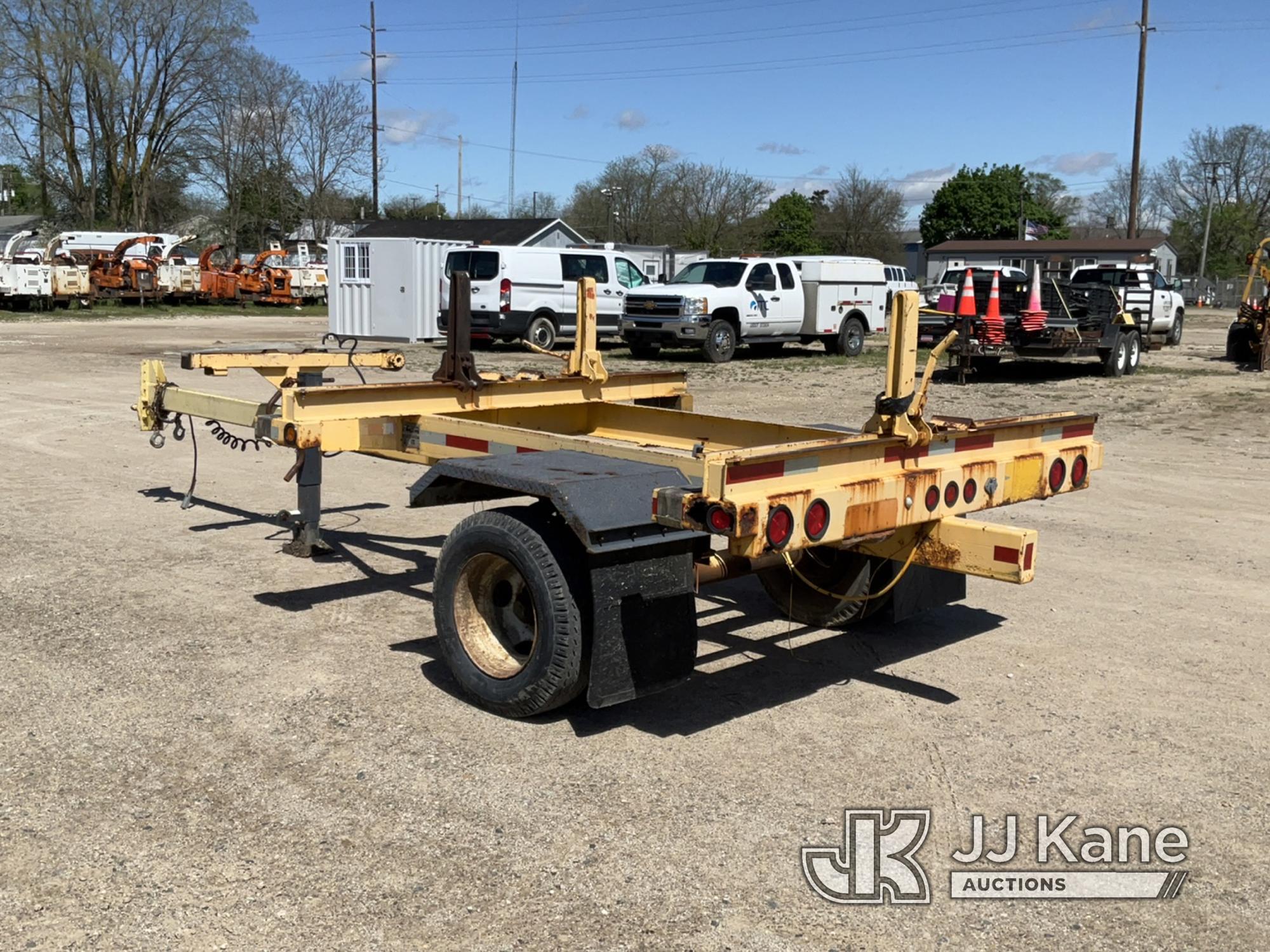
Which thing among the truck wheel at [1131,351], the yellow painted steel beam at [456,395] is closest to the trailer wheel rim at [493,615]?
the yellow painted steel beam at [456,395]

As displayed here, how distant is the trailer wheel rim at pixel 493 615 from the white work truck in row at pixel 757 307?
58.9 feet

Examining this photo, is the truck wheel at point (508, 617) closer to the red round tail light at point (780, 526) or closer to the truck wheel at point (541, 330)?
the red round tail light at point (780, 526)

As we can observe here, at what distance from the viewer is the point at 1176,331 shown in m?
30.4

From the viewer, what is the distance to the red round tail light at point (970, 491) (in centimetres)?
496

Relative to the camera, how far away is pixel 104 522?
826cm

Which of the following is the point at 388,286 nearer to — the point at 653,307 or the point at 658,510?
the point at 653,307

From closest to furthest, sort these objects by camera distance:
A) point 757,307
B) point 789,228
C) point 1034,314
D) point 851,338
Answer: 1. point 1034,314
2. point 757,307
3. point 851,338
4. point 789,228

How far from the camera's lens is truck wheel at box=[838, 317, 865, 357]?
25.1 m

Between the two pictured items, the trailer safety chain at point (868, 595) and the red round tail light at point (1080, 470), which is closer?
the trailer safety chain at point (868, 595)

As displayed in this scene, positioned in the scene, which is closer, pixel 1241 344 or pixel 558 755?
pixel 558 755

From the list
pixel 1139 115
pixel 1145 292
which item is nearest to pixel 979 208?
pixel 1139 115

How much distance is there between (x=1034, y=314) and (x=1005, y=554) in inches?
602

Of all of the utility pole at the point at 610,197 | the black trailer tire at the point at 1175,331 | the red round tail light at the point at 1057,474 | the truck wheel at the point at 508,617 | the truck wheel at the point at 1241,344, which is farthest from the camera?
the utility pole at the point at 610,197

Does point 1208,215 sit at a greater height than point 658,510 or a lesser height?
greater
